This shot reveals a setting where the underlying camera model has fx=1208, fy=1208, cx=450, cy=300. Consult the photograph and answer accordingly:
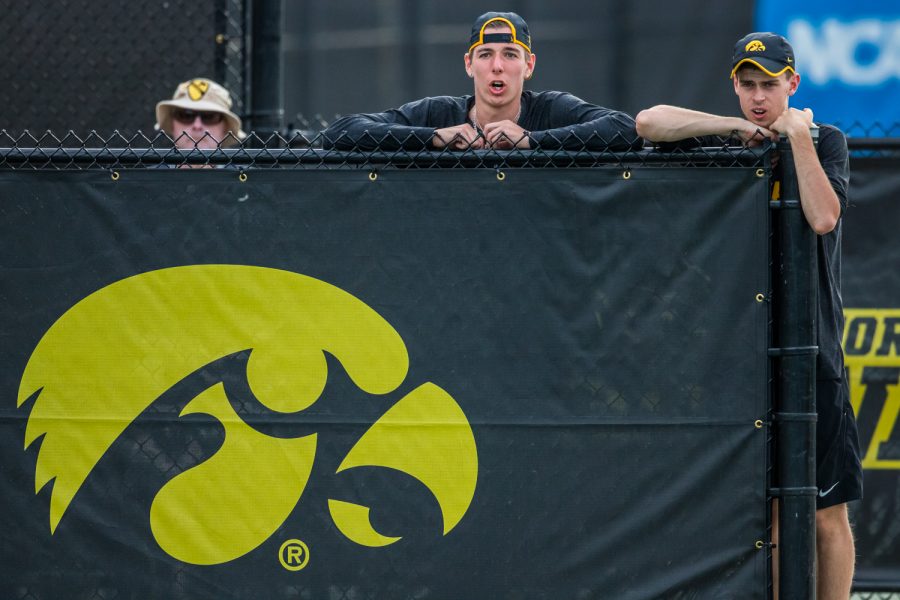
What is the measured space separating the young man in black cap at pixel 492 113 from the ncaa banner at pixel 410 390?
18cm

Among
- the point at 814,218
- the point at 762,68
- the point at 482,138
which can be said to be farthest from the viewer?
the point at 762,68

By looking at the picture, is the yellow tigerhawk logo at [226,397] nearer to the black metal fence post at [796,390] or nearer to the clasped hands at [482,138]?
the clasped hands at [482,138]

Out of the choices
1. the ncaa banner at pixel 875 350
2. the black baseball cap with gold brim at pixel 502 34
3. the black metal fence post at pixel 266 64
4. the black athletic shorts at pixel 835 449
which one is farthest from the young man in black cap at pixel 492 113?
the ncaa banner at pixel 875 350

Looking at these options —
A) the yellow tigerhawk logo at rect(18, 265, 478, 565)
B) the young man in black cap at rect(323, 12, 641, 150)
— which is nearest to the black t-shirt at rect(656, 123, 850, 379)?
the young man in black cap at rect(323, 12, 641, 150)

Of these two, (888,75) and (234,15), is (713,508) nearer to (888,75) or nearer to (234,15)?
(234,15)

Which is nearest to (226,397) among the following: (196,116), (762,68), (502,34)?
(502,34)

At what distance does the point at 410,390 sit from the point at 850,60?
5.74 metres

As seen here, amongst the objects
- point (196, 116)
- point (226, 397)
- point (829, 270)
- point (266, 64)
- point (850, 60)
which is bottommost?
point (226, 397)

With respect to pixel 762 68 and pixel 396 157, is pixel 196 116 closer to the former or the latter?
pixel 396 157

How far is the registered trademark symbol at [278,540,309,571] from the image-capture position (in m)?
3.41

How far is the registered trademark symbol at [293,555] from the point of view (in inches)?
134

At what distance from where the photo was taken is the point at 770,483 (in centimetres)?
343

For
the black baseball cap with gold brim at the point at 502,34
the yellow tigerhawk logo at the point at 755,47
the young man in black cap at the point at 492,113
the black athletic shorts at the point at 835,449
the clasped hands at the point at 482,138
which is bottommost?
the black athletic shorts at the point at 835,449

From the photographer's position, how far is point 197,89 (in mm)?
5461
